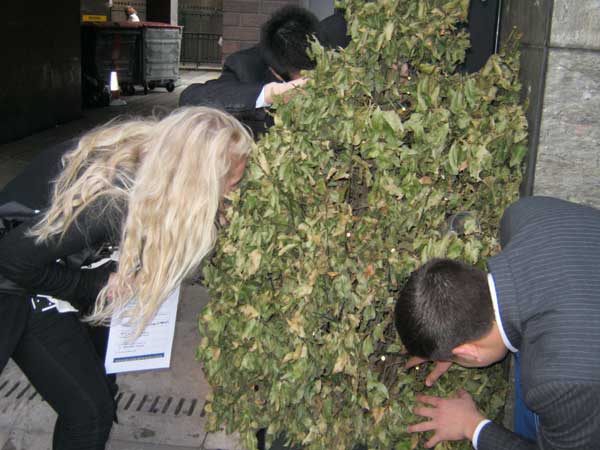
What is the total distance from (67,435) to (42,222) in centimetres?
85

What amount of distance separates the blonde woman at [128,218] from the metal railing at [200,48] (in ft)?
88.5

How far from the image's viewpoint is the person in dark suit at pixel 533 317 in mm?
1720

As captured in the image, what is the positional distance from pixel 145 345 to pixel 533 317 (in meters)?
1.84

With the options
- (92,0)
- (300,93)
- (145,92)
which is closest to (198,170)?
(300,93)

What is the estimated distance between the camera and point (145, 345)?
3.20 meters

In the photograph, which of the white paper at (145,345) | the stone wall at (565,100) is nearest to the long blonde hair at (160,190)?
the white paper at (145,345)

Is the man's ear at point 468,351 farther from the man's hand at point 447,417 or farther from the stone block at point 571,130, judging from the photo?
the stone block at point 571,130

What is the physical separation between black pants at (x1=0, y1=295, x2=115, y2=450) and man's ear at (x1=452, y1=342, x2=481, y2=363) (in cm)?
138

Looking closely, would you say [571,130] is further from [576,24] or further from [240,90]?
[240,90]

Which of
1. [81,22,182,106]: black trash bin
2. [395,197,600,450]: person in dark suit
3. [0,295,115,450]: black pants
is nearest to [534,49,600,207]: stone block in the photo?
[395,197,600,450]: person in dark suit

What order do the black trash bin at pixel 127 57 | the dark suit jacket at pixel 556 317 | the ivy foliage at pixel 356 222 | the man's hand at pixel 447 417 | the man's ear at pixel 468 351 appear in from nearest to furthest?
the dark suit jacket at pixel 556 317
the man's ear at pixel 468 351
the ivy foliage at pixel 356 222
the man's hand at pixel 447 417
the black trash bin at pixel 127 57

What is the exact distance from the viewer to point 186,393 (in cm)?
421

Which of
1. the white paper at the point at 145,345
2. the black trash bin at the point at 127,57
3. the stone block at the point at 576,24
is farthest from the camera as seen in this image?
the black trash bin at the point at 127,57

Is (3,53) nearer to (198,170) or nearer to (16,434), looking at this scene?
(16,434)
